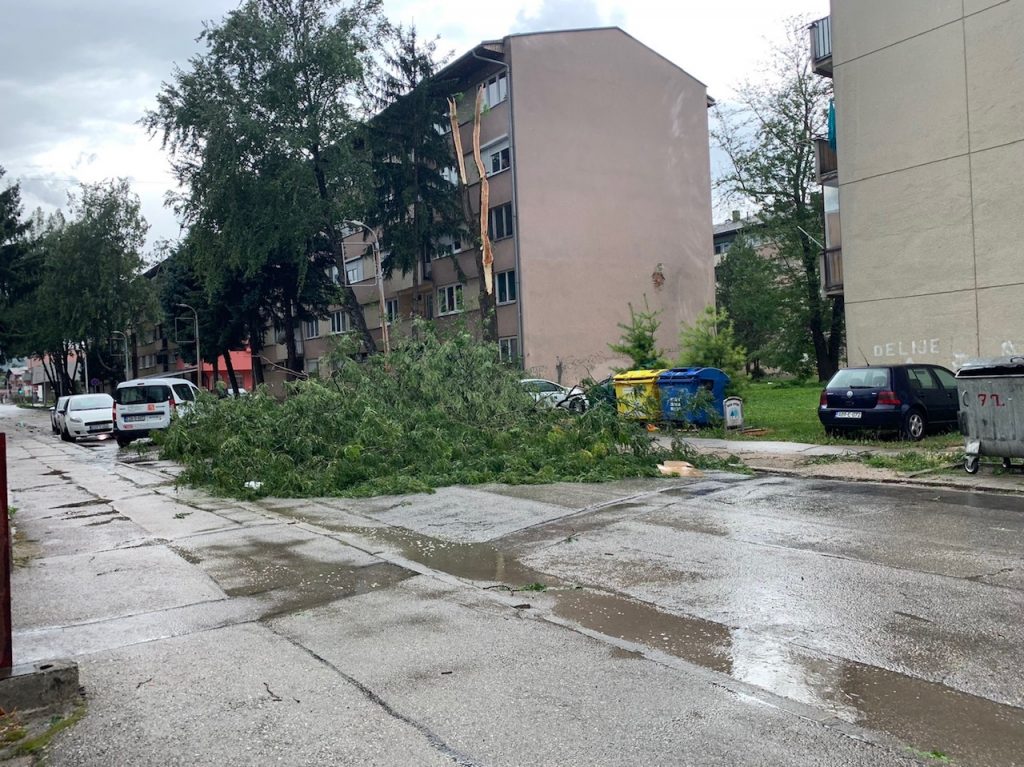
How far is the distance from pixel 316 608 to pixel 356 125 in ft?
104

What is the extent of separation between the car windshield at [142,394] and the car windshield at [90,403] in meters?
6.14

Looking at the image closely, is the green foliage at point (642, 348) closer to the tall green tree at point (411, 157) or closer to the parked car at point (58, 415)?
the tall green tree at point (411, 157)

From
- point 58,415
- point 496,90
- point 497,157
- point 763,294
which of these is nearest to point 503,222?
point 497,157

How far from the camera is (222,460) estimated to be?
1409 cm

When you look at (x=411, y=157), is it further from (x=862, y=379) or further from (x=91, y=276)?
(x=91, y=276)

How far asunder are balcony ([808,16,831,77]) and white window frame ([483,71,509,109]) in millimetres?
14600

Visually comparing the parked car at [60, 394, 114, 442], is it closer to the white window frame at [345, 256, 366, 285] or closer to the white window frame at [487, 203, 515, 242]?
the white window frame at [487, 203, 515, 242]

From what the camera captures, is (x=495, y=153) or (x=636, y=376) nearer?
(x=636, y=376)

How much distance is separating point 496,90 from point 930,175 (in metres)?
21.2

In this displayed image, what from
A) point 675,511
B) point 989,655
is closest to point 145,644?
point 989,655

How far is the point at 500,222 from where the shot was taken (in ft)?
120

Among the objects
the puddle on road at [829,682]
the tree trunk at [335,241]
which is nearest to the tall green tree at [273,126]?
the tree trunk at [335,241]

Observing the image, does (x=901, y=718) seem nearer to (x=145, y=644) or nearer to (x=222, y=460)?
(x=145, y=644)

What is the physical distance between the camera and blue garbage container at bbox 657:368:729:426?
20.5 m
